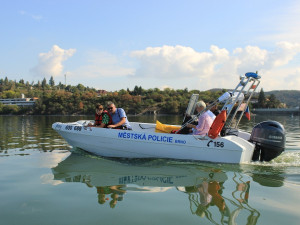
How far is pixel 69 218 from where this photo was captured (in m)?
4.15

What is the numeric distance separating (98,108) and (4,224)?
566 centimetres

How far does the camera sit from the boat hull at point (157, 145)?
7.36 m

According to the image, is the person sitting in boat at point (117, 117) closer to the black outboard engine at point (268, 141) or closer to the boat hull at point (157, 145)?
the boat hull at point (157, 145)

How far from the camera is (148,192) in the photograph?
17.4 ft

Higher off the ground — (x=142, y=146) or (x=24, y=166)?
(x=142, y=146)

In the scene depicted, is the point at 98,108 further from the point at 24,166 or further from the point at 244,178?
the point at 244,178

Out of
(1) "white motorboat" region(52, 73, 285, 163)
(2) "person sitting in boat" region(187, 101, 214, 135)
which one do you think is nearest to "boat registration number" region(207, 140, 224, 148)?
(1) "white motorboat" region(52, 73, 285, 163)

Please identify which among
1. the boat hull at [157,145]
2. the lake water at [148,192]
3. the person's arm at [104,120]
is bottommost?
the lake water at [148,192]

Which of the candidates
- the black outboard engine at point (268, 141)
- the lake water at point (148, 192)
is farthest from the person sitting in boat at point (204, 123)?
the black outboard engine at point (268, 141)

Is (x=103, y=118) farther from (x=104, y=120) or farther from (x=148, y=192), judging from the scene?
(x=148, y=192)

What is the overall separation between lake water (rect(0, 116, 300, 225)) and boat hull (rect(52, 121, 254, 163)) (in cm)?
26

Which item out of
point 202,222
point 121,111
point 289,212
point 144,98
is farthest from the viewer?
point 144,98

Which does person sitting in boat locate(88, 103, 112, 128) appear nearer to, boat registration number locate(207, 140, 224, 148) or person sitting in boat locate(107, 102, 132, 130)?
person sitting in boat locate(107, 102, 132, 130)

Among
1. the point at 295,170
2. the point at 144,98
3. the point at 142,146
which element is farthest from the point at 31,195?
the point at 144,98
